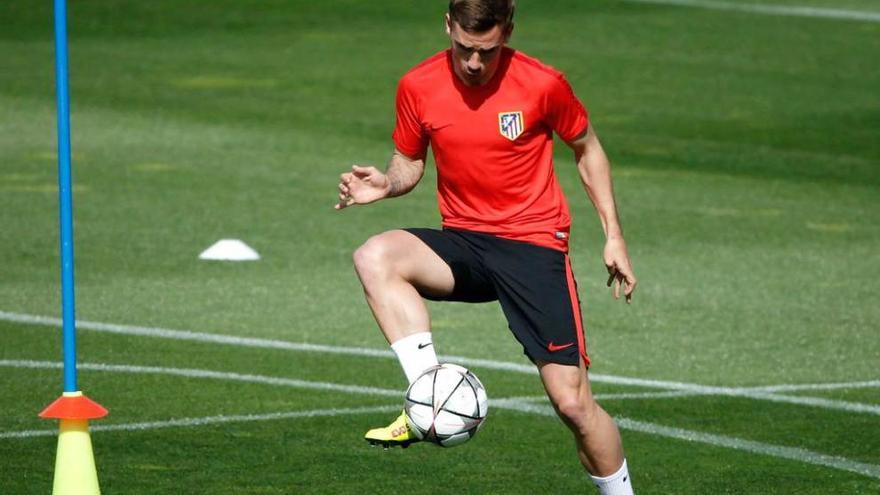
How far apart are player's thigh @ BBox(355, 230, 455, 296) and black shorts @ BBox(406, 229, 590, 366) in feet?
0.12

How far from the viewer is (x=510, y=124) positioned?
8086 mm

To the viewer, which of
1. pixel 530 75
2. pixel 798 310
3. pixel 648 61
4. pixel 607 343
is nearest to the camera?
pixel 530 75

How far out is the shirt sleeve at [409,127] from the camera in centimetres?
823

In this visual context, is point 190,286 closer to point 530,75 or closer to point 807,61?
point 530,75

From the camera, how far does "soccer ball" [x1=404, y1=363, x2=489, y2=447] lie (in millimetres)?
7836

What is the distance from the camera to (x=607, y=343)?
1253 cm

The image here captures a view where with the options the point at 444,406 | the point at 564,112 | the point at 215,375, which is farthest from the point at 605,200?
the point at 215,375

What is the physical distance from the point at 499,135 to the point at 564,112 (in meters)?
0.27

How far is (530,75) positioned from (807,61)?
18.4 m

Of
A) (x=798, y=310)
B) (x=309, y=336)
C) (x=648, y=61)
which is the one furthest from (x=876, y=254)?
(x=648, y=61)

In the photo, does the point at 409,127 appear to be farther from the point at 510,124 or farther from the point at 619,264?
the point at 619,264

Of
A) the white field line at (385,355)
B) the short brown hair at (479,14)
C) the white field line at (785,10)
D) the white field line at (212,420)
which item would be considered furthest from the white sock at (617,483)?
the white field line at (785,10)

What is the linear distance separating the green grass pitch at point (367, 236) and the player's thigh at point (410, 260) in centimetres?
128

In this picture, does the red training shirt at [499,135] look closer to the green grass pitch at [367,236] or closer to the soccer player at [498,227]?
the soccer player at [498,227]
